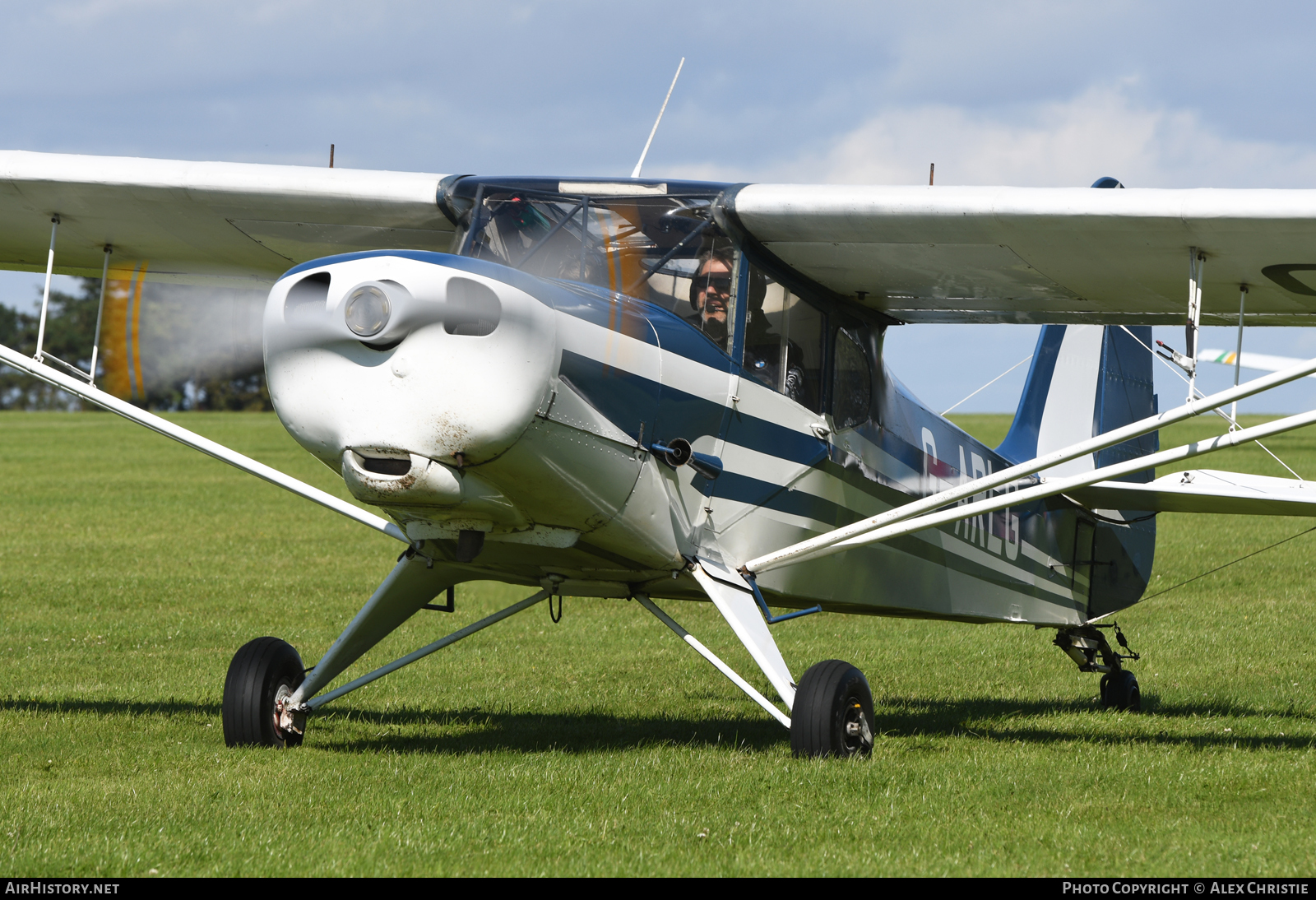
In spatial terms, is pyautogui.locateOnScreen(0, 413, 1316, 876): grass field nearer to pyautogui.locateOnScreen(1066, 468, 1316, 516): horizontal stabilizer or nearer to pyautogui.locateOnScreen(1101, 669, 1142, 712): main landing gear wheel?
pyautogui.locateOnScreen(1101, 669, 1142, 712): main landing gear wheel

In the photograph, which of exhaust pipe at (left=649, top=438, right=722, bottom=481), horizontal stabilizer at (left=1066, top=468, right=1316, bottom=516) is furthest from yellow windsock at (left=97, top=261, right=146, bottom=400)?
horizontal stabilizer at (left=1066, top=468, right=1316, bottom=516)

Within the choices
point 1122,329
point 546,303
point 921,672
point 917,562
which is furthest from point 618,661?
point 546,303

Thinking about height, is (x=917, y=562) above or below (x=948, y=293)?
below

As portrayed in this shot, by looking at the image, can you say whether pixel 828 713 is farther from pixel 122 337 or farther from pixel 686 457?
pixel 122 337

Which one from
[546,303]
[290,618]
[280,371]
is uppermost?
[546,303]

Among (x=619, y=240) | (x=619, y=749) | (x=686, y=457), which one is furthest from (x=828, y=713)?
(x=619, y=240)

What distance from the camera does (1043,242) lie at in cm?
773

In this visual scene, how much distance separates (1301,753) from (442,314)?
5.34m

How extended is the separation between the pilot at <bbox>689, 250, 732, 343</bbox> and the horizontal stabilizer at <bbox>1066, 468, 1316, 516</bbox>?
3.00m

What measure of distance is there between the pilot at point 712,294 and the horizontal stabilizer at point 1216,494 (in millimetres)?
2997

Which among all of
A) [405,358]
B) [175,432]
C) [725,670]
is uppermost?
[405,358]

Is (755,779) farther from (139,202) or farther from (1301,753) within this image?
(139,202)

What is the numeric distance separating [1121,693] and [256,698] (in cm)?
639
